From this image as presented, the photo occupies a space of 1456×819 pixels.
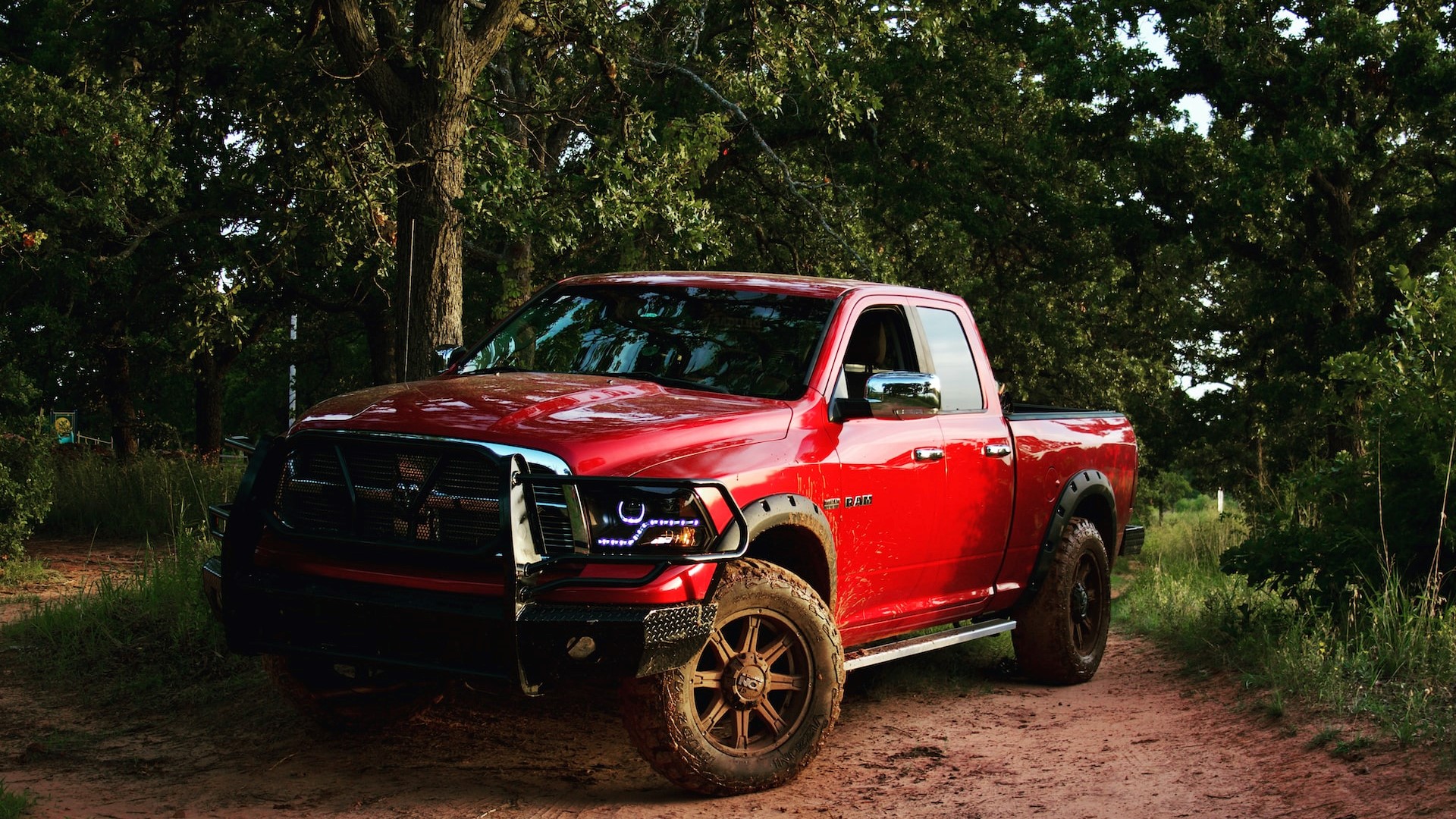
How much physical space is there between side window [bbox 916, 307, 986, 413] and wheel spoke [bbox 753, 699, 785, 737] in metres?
2.12

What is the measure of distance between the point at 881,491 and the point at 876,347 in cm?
89

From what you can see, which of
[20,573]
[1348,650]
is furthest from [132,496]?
[1348,650]

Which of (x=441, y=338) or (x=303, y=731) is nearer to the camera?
(x=303, y=731)

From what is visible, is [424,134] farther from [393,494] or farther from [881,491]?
[393,494]

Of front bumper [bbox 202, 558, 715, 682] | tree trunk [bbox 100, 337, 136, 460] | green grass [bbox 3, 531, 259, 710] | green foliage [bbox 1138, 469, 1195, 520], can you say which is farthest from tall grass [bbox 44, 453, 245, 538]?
→ green foliage [bbox 1138, 469, 1195, 520]

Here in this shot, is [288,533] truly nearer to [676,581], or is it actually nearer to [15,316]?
[676,581]

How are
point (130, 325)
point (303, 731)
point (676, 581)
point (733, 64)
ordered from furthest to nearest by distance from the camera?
1. point (130, 325)
2. point (733, 64)
3. point (303, 731)
4. point (676, 581)

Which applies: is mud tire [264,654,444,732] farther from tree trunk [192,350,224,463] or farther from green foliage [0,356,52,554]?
tree trunk [192,350,224,463]

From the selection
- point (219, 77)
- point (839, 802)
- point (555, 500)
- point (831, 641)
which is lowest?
point (839, 802)

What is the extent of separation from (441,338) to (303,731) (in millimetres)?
4421

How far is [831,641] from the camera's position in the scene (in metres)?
5.38

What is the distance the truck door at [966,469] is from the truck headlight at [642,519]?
2.10 metres

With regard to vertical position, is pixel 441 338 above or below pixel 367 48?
below

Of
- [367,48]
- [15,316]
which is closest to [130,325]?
[15,316]
